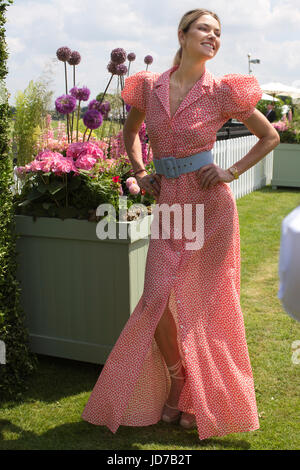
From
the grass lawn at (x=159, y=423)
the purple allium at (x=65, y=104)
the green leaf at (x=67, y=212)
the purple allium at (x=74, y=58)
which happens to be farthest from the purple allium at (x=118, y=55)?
the grass lawn at (x=159, y=423)

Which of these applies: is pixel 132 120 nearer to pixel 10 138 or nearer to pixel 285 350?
pixel 10 138

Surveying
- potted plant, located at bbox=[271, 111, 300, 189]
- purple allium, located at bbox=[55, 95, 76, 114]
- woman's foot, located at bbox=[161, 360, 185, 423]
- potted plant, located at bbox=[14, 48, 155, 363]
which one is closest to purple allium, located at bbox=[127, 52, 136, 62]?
potted plant, located at bbox=[14, 48, 155, 363]

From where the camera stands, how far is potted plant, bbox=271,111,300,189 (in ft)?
37.0

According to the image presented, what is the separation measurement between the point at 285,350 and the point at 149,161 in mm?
1550

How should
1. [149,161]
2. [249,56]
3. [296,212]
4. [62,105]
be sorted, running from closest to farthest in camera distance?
[296,212]
[62,105]
[149,161]
[249,56]

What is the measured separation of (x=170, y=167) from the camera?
2.82 metres

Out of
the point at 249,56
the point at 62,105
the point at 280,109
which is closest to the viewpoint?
the point at 62,105

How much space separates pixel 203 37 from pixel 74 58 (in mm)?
1303

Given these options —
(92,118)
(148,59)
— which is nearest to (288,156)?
(148,59)

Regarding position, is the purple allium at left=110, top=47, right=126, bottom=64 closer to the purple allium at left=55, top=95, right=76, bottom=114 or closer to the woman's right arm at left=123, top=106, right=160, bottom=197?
the purple allium at left=55, top=95, right=76, bottom=114

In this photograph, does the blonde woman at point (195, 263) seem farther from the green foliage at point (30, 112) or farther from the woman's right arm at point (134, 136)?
the green foliage at point (30, 112)

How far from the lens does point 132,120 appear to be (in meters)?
3.20

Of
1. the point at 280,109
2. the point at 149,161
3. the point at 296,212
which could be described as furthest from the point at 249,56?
the point at 296,212

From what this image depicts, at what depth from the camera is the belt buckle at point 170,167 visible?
2809 millimetres
